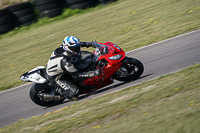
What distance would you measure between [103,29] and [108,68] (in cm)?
741

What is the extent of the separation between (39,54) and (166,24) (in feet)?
20.1

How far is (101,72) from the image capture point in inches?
240

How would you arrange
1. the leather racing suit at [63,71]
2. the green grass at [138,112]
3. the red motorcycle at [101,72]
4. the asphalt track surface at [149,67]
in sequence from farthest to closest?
the asphalt track surface at [149,67] < the red motorcycle at [101,72] < the leather racing suit at [63,71] < the green grass at [138,112]

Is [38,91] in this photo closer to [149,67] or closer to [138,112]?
[138,112]

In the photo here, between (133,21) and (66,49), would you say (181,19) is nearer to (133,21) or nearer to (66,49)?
(133,21)

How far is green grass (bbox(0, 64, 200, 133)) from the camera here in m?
3.73

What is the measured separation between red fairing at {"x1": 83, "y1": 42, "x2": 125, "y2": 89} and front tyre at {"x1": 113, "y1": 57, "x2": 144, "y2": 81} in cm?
17

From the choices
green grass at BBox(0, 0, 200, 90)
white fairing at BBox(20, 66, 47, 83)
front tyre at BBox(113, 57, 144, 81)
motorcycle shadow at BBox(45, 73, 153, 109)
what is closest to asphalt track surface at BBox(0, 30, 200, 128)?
motorcycle shadow at BBox(45, 73, 153, 109)

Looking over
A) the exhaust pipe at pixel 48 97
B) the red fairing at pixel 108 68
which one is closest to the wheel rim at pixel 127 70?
the red fairing at pixel 108 68

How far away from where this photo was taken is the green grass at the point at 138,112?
3.73m

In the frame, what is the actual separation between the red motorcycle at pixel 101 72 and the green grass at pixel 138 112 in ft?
1.73

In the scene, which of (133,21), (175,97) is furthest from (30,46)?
(175,97)

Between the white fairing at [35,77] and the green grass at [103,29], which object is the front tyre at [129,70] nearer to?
the white fairing at [35,77]

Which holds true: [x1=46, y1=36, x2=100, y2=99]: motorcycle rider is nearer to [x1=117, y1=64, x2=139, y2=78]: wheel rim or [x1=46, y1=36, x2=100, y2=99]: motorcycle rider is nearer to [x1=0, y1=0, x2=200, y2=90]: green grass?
[x1=117, y1=64, x2=139, y2=78]: wheel rim
